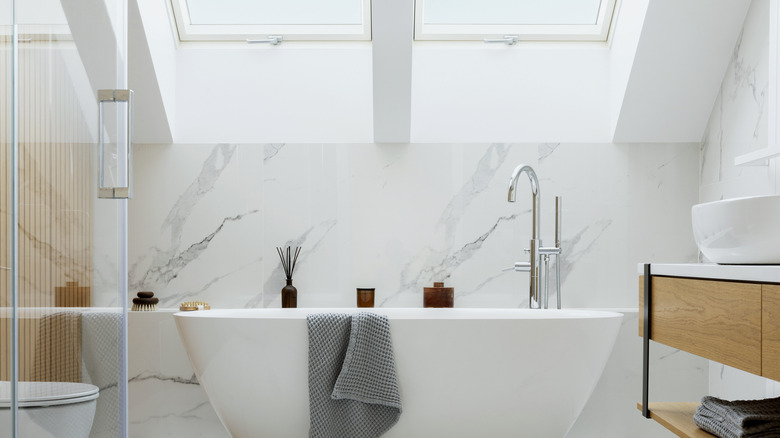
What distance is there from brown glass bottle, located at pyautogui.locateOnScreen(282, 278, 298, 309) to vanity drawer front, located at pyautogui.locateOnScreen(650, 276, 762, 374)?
177 cm

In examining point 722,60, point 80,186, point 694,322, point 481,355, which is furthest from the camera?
point 722,60

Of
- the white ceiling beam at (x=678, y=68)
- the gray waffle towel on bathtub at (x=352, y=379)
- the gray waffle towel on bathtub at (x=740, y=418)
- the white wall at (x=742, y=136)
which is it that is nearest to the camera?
the gray waffle towel on bathtub at (x=740, y=418)

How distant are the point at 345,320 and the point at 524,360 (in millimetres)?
683

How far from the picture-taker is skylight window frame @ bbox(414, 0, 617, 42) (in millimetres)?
3488

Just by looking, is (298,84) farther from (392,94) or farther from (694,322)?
(694,322)

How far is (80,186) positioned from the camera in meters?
1.43

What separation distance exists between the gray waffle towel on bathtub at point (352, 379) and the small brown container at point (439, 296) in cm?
81

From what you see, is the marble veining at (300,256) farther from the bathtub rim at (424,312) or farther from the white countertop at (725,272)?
the white countertop at (725,272)

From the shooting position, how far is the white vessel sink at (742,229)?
1.52m

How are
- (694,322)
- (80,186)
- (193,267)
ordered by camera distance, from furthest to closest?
(193,267), (694,322), (80,186)

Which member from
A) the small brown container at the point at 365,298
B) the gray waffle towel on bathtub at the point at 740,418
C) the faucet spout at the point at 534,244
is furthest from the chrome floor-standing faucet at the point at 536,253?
the gray waffle towel on bathtub at the point at 740,418

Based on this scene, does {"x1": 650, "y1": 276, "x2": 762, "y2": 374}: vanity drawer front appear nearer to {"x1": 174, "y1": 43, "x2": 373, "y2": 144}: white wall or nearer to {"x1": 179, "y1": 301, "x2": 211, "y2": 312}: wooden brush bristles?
{"x1": 174, "y1": 43, "x2": 373, "y2": 144}: white wall

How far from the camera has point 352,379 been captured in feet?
8.15

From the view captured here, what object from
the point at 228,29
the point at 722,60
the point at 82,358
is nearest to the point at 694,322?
the point at 82,358
